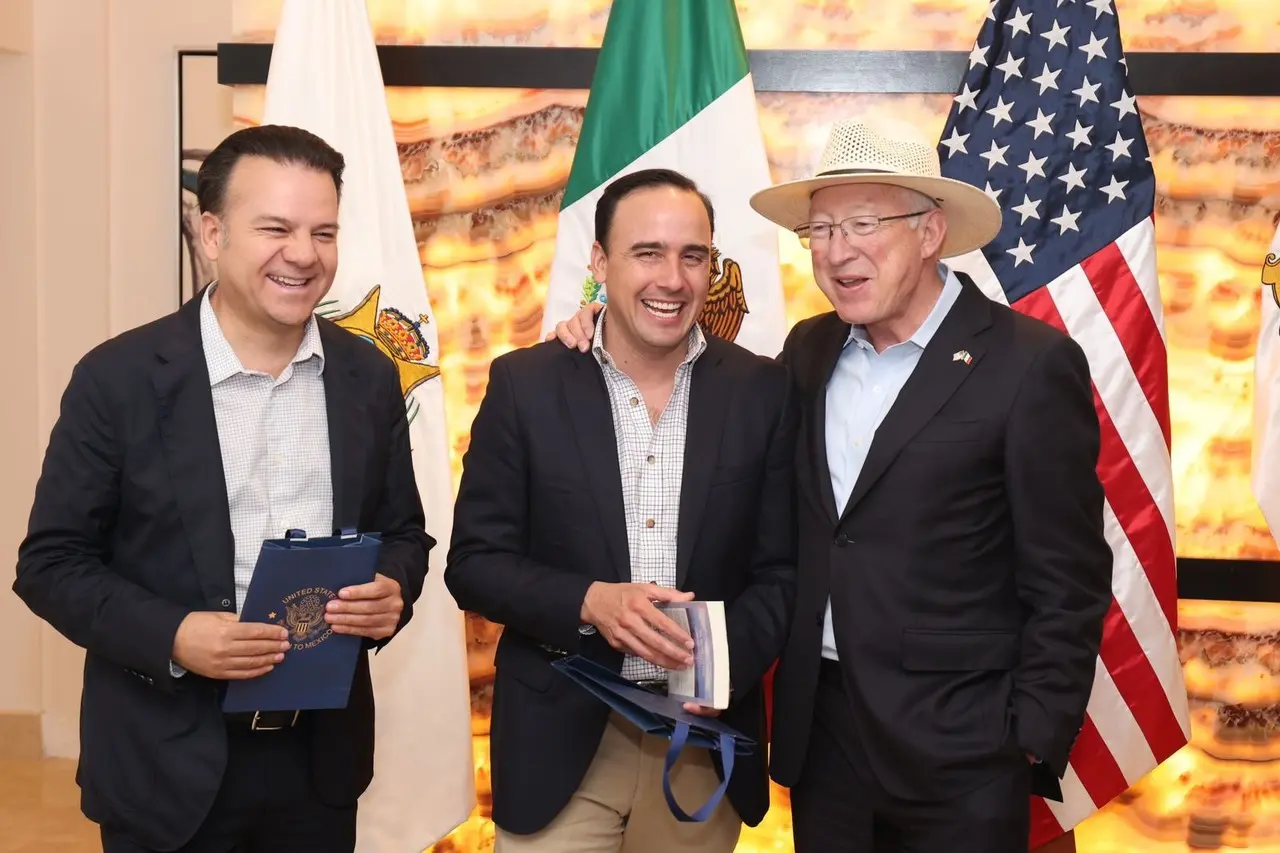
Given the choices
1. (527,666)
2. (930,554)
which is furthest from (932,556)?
(527,666)

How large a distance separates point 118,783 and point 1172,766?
3.04 meters

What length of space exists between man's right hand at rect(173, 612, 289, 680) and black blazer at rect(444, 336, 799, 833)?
0.45 m

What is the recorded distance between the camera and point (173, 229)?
14.0 ft

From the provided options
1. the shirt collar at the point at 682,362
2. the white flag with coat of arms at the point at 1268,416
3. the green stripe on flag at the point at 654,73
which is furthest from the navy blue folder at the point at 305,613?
the white flag with coat of arms at the point at 1268,416

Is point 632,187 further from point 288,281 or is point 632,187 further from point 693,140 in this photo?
point 693,140

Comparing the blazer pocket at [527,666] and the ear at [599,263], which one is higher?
the ear at [599,263]

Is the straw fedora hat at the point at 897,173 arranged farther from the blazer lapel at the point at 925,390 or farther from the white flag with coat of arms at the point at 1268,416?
the white flag with coat of arms at the point at 1268,416

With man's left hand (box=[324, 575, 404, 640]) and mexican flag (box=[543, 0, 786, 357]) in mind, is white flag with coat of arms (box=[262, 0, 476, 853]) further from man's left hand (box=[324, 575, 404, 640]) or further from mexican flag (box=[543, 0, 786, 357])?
man's left hand (box=[324, 575, 404, 640])

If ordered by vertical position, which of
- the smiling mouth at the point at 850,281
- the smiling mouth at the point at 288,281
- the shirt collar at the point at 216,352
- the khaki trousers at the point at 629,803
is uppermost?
the smiling mouth at the point at 850,281

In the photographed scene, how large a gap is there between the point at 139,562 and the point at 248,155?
0.69 meters

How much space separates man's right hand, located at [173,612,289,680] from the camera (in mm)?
1855

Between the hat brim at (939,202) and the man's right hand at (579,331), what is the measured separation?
0.41 m

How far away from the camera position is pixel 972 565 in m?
2.17

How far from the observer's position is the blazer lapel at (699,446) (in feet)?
7.26
